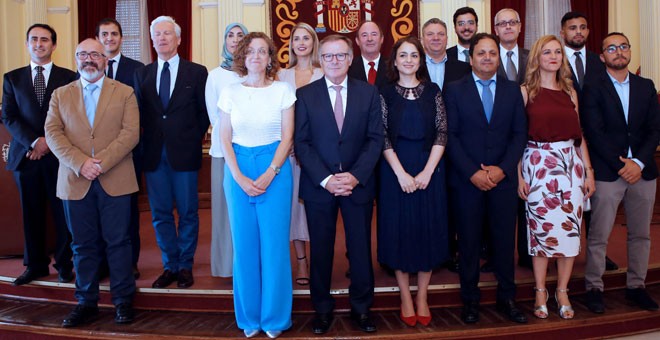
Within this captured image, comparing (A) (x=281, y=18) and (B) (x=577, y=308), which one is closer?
(B) (x=577, y=308)

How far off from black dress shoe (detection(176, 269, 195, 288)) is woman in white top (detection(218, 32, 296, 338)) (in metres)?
0.61

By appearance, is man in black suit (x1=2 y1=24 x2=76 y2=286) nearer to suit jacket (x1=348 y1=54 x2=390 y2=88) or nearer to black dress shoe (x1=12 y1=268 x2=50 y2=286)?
black dress shoe (x1=12 y1=268 x2=50 y2=286)

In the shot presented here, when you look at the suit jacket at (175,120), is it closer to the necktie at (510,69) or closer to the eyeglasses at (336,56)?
the eyeglasses at (336,56)

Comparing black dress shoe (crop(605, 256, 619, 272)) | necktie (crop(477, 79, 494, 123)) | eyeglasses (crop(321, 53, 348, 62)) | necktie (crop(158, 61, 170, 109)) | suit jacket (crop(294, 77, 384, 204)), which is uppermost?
eyeglasses (crop(321, 53, 348, 62))

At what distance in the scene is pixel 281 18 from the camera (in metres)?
7.31

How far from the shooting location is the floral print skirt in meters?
3.07

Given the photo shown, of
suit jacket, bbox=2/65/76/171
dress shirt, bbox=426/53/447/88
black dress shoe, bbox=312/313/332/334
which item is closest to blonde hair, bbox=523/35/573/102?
dress shirt, bbox=426/53/447/88

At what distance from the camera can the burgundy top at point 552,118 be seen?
3059 millimetres

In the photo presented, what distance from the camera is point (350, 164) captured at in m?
2.93

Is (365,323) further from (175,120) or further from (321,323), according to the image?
(175,120)

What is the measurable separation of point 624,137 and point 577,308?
1060mm

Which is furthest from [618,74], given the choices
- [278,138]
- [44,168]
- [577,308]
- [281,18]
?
[281,18]

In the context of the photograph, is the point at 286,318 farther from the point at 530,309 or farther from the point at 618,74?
the point at 618,74

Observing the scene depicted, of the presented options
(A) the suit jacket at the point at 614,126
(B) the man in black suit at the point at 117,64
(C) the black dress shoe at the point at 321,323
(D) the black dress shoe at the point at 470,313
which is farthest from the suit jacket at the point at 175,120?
(A) the suit jacket at the point at 614,126
